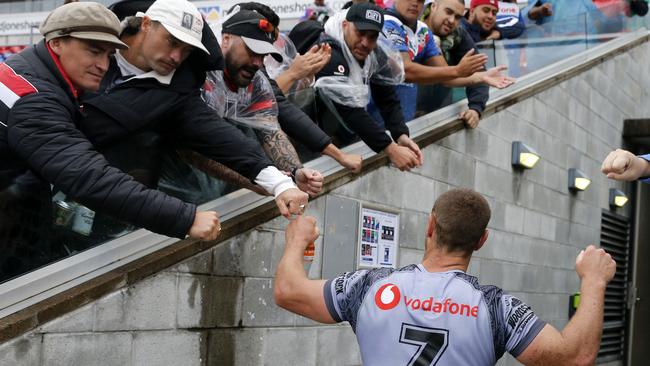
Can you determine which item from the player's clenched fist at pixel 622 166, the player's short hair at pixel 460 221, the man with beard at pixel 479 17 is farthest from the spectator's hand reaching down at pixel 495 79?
the player's short hair at pixel 460 221

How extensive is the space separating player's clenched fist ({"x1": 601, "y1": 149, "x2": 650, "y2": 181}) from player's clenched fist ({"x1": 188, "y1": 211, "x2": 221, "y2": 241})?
160cm

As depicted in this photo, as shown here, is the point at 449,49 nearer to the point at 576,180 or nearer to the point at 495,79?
the point at 495,79

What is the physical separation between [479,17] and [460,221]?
5.38m

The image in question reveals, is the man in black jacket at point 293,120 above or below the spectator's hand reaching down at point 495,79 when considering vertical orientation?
below

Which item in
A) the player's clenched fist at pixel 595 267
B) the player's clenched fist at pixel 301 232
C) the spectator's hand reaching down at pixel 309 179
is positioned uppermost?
the spectator's hand reaching down at pixel 309 179

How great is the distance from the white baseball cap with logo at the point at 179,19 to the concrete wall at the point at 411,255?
1.19 meters

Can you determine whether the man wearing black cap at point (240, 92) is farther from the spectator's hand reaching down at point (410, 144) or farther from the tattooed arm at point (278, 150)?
the spectator's hand reaching down at point (410, 144)

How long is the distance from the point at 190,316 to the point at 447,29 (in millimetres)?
3682

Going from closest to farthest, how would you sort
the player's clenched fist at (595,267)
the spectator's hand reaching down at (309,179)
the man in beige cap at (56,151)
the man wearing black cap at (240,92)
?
the player's clenched fist at (595,267), the man in beige cap at (56,151), the spectator's hand reaching down at (309,179), the man wearing black cap at (240,92)

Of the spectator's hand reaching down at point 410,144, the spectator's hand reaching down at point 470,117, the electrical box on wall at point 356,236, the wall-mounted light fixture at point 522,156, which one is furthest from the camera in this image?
the wall-mounted light fixture at point 522,156

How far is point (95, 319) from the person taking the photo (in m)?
3.68

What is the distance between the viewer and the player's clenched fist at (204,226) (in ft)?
10.3

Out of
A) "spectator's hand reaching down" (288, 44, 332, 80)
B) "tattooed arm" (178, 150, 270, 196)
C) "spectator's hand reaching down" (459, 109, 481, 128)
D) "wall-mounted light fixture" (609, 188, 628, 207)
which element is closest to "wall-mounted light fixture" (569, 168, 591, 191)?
"wall-mounted light fixture" (609, 188, 628, 207)

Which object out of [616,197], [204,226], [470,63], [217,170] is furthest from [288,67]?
[616,197]
